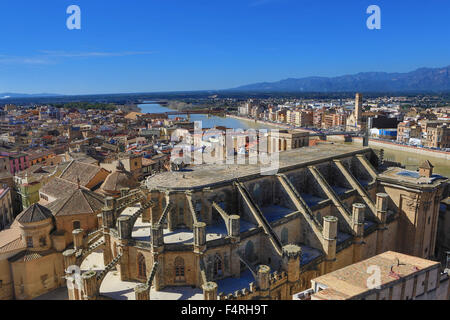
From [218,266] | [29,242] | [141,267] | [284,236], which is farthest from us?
[284,236]

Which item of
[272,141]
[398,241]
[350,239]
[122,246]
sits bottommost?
[398,241]

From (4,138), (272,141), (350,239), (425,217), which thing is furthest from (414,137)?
(4,138)

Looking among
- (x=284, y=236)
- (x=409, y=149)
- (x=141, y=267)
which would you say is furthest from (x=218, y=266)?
(x=409, y=149)

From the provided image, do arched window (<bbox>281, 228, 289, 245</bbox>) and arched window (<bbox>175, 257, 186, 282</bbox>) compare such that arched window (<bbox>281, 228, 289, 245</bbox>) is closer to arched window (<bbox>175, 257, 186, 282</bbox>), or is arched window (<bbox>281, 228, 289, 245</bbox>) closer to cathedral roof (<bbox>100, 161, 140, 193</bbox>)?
arched window (<bbox>175, 257, 186, 282</bbox>)

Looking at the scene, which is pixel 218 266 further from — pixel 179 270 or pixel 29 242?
pixel 29 242

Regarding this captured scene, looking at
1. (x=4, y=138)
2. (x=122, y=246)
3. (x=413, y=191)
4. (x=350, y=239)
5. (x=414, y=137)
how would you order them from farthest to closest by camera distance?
1. (x=414, y=137)
2. (x=4, y=138)
3. (x=413, y=191)
4. (x=350, y=239)
5. (x=122, y=246)

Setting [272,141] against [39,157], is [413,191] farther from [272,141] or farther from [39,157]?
[39,157]

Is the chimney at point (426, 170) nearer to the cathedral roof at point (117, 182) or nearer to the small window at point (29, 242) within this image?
the cathedral roof at point (117, 182)
